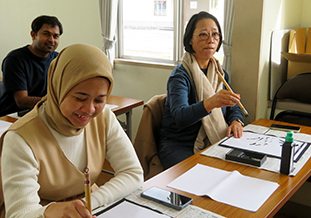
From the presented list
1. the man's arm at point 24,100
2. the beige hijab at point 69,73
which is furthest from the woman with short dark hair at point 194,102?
the man's arm at point 24,100

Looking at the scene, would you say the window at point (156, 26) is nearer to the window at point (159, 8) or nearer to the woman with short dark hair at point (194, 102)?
the window at point (159, 8)

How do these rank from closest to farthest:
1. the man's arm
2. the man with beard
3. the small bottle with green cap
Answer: the small bottle with green cap < the man's arm < the man with beard

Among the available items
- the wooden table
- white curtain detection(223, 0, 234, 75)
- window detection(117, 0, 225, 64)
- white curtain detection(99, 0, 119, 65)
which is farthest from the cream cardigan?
white curtain detection(99, 0, 119, 65)

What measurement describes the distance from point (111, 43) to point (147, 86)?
0.64 meters

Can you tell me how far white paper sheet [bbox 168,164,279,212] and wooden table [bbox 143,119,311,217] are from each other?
0.07ft

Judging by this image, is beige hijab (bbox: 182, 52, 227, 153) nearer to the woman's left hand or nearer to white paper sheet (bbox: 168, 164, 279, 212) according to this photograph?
the woman's left hand

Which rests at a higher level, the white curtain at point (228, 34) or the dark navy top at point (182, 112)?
the white curtain at point (228, 34)

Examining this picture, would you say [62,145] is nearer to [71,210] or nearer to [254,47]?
[71,210]

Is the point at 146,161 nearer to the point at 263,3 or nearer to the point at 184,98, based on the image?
the point at 184,98

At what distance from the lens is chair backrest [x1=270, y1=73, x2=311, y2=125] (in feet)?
7.62

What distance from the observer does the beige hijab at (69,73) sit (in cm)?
110

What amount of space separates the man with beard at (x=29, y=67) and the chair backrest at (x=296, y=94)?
187 cm

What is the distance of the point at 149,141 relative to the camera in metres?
2.15

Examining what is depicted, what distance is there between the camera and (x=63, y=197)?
4.10 feet
